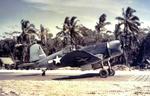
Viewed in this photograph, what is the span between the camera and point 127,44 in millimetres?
75625

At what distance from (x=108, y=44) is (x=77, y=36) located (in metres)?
43.3

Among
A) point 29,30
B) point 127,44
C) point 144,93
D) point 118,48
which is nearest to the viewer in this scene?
point 144,93

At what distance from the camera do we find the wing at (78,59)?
1465 inches

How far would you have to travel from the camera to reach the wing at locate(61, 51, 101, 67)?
3722cm

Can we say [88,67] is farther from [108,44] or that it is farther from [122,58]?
[122,58]

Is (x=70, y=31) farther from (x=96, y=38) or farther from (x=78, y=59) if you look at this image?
(x=78, y=59)

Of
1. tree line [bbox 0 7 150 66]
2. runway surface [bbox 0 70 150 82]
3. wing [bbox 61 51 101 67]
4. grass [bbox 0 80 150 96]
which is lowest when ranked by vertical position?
grass [bbox 0 80 150 96]

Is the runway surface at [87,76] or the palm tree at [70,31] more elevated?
the palm tree at [70,31]

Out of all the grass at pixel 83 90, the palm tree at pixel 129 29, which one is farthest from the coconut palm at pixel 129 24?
the grass at pixel 83 90

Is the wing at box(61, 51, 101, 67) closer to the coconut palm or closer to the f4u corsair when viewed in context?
the f4u corsair

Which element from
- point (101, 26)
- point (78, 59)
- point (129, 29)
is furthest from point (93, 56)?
point (101, 26)

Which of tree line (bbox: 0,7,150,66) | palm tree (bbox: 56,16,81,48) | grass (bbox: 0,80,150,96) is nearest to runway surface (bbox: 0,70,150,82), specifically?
grass (bbox: 0,80,150,96)

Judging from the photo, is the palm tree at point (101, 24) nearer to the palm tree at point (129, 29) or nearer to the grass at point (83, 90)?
the palm tree at point (129, 29)

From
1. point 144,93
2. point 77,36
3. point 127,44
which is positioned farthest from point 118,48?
point 77,36
